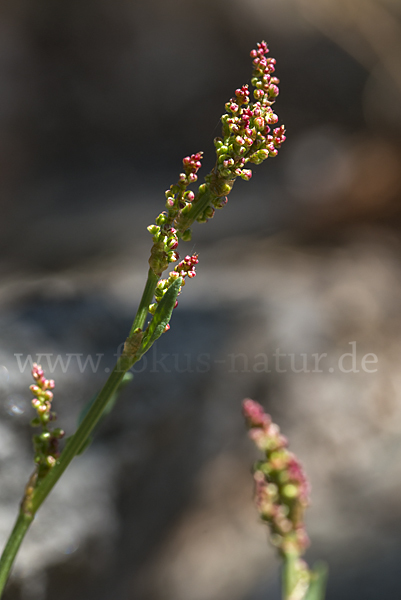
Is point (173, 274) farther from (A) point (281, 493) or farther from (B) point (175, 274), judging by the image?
(A) point (281, 493)

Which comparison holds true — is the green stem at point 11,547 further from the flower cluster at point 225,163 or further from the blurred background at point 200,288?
the blurred background at point 200,288

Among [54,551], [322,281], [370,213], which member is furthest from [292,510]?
[370,213]

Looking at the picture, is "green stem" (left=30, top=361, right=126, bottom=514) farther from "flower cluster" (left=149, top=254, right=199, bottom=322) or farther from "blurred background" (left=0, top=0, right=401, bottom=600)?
"blurred background" (left=0, top=0, right=401, bottom=600)

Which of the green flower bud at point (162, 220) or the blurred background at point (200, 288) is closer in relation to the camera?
the green flower bud at point (162, 220)

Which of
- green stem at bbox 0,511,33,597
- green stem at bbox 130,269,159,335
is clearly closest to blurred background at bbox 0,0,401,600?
green stem at bbox 0,511,33,597

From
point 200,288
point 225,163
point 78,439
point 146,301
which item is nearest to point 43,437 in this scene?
point 78,439

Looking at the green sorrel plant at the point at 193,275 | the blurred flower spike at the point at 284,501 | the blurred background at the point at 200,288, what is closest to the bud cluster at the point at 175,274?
the green sorrel plant at the point at 193,275

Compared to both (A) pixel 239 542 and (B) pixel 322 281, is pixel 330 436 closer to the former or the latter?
(A) pixel 239 542
